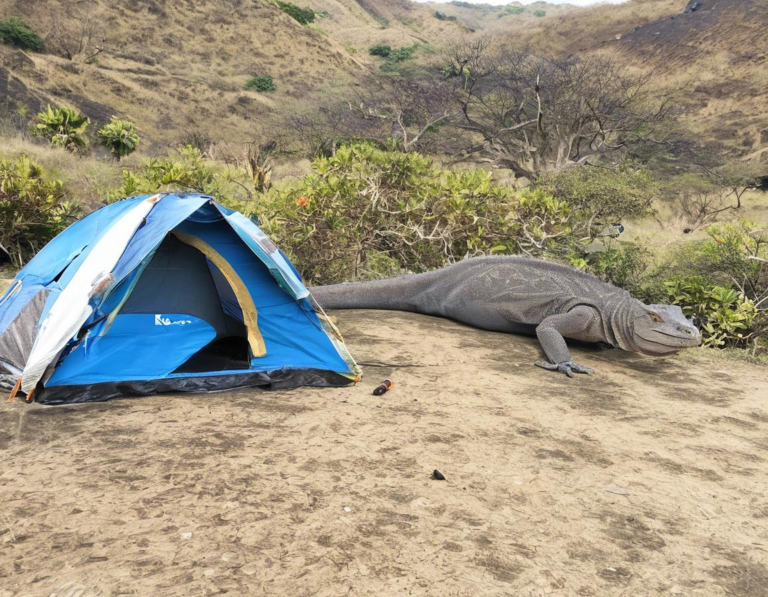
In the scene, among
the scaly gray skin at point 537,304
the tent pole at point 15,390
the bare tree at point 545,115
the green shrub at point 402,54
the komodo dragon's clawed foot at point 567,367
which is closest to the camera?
the tent pole at point 15,390

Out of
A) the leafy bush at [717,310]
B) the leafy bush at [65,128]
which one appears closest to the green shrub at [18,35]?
the leafy bush at [65,128]

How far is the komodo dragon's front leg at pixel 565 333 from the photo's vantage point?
552 centimetres

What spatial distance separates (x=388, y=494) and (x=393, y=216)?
18.6 ft

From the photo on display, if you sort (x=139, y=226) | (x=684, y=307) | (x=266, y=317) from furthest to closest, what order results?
(x=684, y=307) → (x=266, y=317) → (x=139, y=226)

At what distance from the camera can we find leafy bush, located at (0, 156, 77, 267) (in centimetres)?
820

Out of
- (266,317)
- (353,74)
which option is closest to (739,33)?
(353,74)

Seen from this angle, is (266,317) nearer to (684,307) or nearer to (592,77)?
(684,307)

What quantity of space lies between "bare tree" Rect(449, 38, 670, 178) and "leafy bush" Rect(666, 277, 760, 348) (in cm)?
1216

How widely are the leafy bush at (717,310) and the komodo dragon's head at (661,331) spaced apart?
0.95 metres

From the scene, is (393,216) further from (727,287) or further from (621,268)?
(727,287)

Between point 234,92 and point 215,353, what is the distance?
32.8 meters

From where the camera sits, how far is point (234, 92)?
35375mm

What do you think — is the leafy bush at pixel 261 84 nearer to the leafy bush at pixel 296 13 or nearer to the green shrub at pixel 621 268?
the leafy bush at pixel 296 13

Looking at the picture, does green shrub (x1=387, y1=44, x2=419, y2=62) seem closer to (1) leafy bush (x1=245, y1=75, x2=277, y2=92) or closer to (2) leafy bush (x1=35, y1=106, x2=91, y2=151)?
(1) leafy bush (x1=245, y1=75, x2=277, y2=92)
